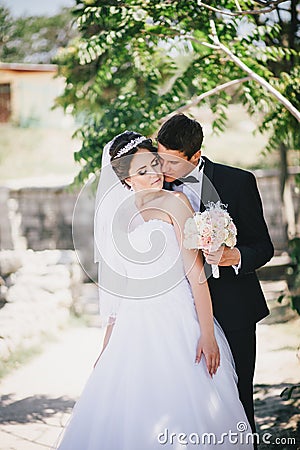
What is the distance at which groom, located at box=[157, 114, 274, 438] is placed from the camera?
309cm

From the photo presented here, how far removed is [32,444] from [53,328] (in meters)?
3.22

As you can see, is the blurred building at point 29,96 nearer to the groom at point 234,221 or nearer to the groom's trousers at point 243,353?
the groom at point 234,221

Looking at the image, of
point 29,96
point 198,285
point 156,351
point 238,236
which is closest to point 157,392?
point 156,351

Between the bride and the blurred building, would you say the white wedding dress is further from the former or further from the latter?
the blurred building

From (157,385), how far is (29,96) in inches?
798

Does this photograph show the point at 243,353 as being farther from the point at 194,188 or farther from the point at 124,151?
the point at 124,151

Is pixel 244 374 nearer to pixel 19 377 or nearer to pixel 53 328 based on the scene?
pixel 19 377

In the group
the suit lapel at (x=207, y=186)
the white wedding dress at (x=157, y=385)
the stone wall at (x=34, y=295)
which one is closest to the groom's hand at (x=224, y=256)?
the white wedding dress at (x=157, y=385)

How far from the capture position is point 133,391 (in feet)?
9.88

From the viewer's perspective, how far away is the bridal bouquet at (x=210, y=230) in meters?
2.90

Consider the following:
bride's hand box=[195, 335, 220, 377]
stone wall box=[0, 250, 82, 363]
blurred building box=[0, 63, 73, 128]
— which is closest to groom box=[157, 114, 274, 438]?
bride's hand box=[195, 335, 220, 377]

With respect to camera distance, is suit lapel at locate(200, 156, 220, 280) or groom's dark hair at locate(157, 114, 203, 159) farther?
suit lapel at locate(200, 156, 220, 280)

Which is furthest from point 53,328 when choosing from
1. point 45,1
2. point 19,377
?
point 45,1

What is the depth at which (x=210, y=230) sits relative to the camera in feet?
9.50
